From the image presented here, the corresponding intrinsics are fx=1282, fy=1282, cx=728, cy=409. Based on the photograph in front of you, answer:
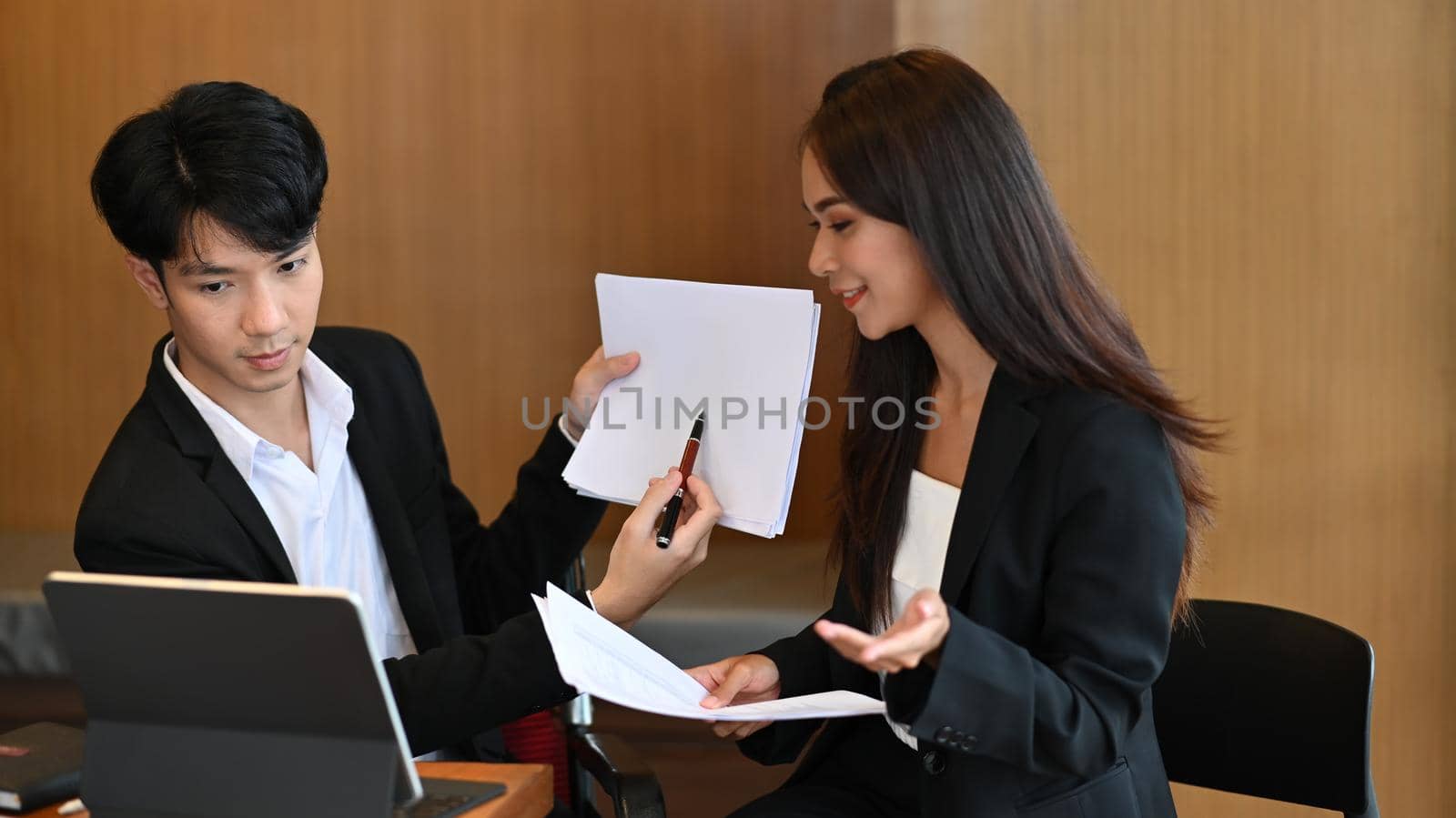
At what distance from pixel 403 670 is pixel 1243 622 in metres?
1.13

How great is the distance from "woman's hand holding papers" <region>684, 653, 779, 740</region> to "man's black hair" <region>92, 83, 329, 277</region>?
31.2 inches

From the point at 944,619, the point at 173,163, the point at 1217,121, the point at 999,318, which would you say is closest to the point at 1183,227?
the point at 1217,121

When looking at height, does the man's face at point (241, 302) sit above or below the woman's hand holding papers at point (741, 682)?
above

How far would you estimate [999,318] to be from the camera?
1465mm

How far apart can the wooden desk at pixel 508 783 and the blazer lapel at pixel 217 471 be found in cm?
44

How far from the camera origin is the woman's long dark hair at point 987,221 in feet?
4.77

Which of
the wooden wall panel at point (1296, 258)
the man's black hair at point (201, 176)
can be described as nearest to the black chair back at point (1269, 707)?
the wooden wall panel at point (1296, 258)

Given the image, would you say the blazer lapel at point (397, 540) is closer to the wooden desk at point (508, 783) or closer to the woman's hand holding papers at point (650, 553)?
the woman's hand holding papers at point (650, 553)

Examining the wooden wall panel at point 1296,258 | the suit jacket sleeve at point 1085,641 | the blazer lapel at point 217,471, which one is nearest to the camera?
the suit jacket sleeve at point 1085,641

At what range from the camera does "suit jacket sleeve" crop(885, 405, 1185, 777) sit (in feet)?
4.13

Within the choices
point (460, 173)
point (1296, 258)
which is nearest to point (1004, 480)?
point (1296, 258)

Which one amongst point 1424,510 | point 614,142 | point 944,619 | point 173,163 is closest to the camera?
point 944,619

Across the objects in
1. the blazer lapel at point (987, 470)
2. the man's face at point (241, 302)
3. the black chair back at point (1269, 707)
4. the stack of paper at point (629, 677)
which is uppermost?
the man's face at point (241, 302)

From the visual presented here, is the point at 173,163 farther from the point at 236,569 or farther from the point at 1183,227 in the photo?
the point at 1183,227
